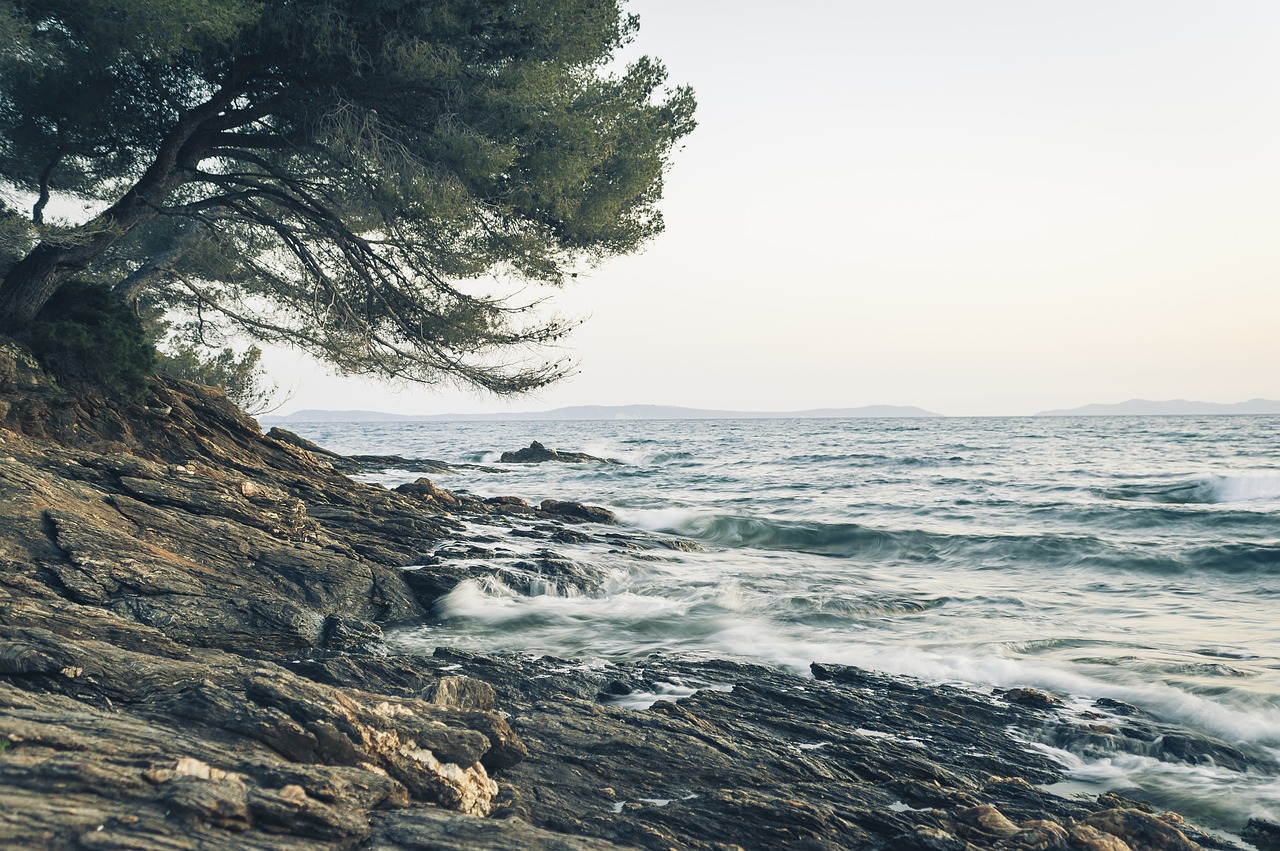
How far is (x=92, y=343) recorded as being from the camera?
11.4 meters

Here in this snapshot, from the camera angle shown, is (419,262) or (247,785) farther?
(419,262)

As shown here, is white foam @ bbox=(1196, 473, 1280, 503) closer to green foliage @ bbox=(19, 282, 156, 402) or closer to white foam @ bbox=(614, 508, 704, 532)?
white foam @ bbox=(614, 508, 704, 532)

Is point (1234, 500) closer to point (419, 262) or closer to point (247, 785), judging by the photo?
point (419, 262)

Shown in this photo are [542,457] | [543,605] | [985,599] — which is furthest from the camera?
[542,457]

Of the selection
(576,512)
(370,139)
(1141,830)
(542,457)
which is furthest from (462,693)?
(542,457)

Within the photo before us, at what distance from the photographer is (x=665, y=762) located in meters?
5.38

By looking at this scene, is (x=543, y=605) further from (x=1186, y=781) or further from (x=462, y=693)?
(x=1186, y=781)

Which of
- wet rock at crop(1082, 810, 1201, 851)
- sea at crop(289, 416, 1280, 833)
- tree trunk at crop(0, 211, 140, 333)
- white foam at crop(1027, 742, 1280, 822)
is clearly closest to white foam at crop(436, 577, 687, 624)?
sea at crop(289, 416, 1280, 833)

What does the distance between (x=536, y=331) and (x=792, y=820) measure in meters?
9.84

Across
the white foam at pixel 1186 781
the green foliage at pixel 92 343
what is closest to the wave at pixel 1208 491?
the white foam at pixel 1186 781

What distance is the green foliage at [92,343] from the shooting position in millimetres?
11148

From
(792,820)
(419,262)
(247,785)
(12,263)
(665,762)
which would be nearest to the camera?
(247,785)

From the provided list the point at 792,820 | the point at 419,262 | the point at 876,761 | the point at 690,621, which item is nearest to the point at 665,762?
the point at 792,820

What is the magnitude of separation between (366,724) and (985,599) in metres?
11.3
